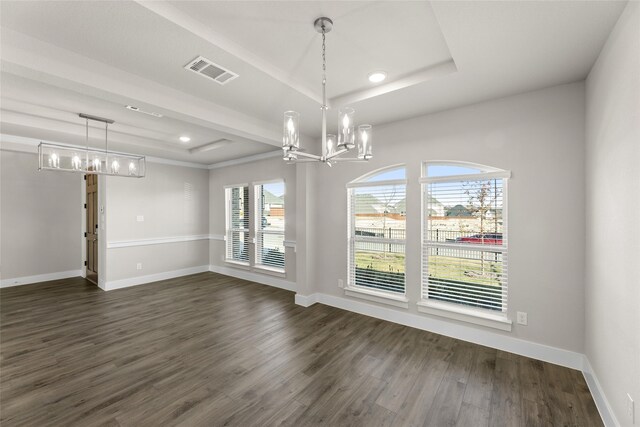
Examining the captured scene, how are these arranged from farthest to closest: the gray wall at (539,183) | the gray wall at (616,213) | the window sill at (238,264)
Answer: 1. the window sill at (238,264)
2. the gray wall at (539,183)
3. the gray wall at (616,213)

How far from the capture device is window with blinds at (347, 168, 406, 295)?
12.5 ft

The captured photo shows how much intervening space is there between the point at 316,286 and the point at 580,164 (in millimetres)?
3632

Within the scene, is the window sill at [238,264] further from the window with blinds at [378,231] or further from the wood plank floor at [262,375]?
the window with blinds at [378,231]

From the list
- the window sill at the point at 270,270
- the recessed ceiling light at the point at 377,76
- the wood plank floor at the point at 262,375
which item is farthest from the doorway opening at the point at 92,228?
the recessed ceiling light at the point at 377,76

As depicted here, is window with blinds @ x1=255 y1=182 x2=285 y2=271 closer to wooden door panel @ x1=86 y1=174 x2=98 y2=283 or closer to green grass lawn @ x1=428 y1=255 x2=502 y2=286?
green grass lawn @ x1=428 y1=255 x2=502 y2=286

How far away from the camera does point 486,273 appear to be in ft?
10.3

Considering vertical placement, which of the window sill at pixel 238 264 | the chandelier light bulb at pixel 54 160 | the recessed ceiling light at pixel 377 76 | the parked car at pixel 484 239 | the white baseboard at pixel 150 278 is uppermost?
the recessed ceiling light at pixel 377 76

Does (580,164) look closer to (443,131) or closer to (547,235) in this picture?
(547,235)

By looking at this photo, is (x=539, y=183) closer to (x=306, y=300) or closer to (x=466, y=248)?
(x=466, y=248)

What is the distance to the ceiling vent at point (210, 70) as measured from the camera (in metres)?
2.32

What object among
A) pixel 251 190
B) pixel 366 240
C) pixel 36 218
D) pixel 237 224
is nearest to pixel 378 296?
pixel 366 240

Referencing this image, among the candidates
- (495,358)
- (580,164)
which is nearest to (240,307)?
(495,358)

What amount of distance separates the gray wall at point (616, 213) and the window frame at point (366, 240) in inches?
70.7

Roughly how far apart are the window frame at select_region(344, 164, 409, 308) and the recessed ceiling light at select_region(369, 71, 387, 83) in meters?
1.26
